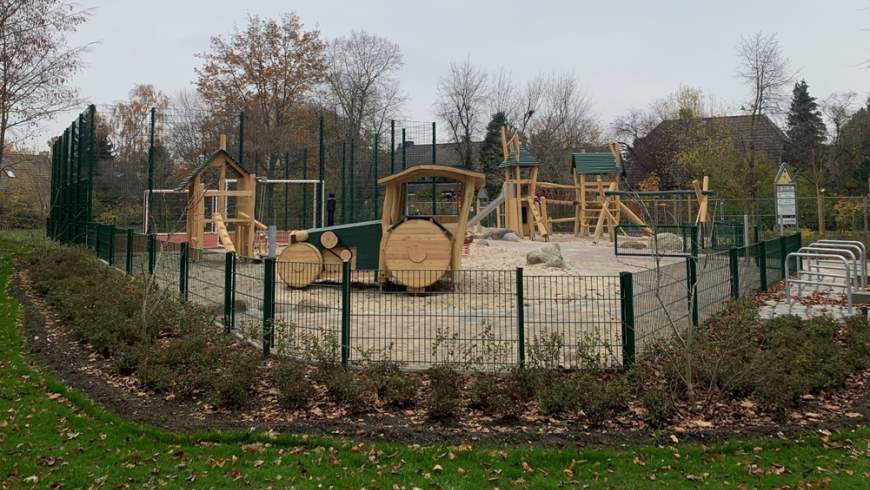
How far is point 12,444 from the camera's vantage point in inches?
159

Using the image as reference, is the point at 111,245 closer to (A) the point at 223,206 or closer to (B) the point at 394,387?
(A) the point at 223,206

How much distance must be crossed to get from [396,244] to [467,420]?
5.57m

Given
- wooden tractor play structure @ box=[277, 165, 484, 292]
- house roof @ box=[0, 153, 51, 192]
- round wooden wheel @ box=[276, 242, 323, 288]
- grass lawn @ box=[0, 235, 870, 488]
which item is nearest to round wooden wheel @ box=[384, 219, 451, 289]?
wooden tractor play structure @ box=[277, 165, 484, 292]

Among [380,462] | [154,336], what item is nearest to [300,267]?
[154,336]

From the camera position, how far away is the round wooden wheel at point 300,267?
9.69 metres

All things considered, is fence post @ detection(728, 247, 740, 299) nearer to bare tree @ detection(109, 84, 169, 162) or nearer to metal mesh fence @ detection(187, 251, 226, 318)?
metal mesh fence @ detection(187, 251, 226, 318)

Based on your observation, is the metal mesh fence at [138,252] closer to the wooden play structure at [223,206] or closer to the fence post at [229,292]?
the wooden play structure at [223,206]

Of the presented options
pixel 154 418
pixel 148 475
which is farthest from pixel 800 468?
pixel 154 418

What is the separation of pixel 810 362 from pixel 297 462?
4564mm

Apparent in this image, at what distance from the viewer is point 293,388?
15.3ft

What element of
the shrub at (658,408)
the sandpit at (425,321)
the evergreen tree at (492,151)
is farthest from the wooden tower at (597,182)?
the shrub at (658,408)

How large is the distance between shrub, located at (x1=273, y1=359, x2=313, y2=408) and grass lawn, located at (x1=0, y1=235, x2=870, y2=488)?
533 millimetres

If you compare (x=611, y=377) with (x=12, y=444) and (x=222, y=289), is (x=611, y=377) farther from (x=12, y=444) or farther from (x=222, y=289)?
(x=222, y=289)

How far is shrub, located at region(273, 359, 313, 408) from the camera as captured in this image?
15.4 feet
